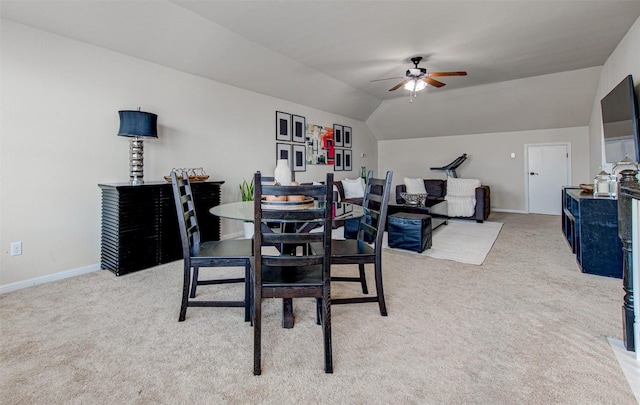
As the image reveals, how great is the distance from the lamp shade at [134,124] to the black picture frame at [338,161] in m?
4.32

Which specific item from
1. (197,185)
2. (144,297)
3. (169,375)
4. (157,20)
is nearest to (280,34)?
(157,20)

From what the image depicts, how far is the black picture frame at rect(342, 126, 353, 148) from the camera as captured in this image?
7270 millimetres

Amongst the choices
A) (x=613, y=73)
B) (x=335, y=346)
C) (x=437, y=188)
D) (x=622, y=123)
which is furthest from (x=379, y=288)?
(x=437, y=188)

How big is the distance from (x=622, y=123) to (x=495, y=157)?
13.4ft

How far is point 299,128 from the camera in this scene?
5934 millimetres

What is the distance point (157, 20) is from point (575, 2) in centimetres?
417

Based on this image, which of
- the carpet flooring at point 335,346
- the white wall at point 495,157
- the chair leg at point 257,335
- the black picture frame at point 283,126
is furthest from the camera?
the white wall at point 495,157

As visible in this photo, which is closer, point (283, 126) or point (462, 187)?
point (283, 126)

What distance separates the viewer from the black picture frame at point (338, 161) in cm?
695

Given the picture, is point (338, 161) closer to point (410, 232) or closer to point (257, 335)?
point (410, 232)

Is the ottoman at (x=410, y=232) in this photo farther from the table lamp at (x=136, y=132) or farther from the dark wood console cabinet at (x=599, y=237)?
the table lamp at (x=136, y=132)

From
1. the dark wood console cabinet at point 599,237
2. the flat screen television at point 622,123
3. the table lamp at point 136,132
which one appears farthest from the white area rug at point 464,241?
the table lamp at point 136,132

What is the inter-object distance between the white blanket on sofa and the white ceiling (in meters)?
1.97

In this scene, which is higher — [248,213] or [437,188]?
[437,188]
